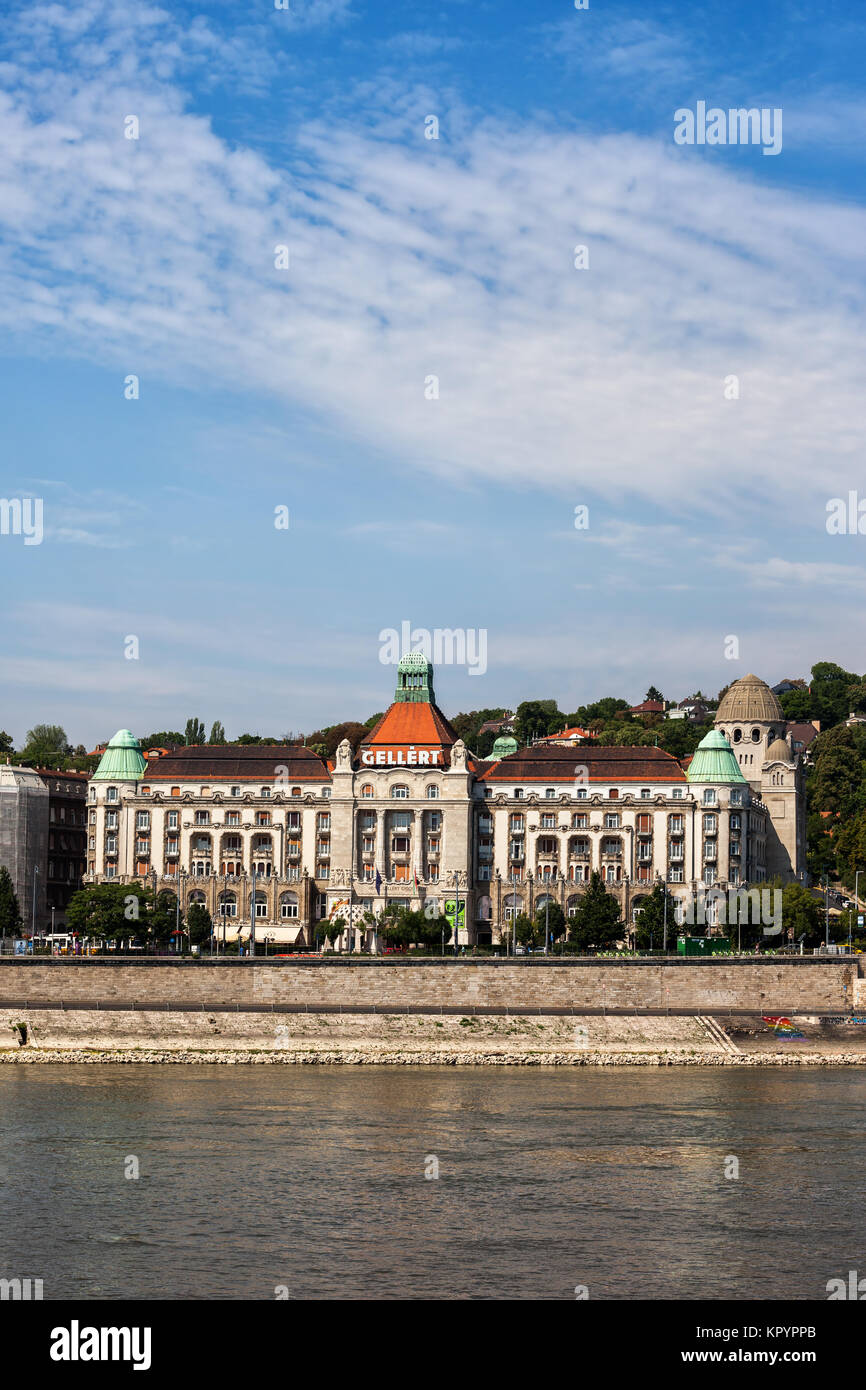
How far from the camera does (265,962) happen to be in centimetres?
10150

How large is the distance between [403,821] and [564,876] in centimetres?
1457

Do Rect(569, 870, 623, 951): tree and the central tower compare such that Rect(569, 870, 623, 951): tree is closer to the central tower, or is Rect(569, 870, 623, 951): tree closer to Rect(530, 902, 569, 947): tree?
Rect(530, 902, 569, 947): tree

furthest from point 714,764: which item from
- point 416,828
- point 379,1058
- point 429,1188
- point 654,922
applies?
point 429,1188

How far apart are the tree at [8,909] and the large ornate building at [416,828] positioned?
15998 mm

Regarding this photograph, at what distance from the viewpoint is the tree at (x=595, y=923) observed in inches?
5074

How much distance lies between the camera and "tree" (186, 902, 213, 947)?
131 metres

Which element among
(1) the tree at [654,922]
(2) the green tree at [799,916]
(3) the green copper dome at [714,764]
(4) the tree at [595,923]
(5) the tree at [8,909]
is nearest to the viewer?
(4) the tree at [595,923]

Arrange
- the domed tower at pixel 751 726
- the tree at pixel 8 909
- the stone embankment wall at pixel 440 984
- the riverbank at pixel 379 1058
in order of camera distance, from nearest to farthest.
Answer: the riverbank at pixel 379 1058
the stone embankment wall at pixel 440 984
the tree at pixel 8 909
the domed tower at pixel 751 726

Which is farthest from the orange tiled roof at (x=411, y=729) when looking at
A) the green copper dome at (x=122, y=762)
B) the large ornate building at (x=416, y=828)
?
the green copper dome at (x=122, y=762)

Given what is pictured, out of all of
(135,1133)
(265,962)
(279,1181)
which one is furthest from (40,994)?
(279,1181)

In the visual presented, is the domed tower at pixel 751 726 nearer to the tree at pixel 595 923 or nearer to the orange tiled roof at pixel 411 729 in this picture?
the orange tiled roof at pixel 411 729

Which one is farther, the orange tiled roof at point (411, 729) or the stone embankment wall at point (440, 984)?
the orange tiled roof at point (411, 729)

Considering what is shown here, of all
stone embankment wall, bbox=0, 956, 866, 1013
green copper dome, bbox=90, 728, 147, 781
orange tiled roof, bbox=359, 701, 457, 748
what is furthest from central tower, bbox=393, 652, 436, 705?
stone embankment wall, bbox=0, 956, 866, 1013
